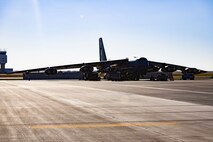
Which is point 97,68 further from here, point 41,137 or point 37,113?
point 41,137

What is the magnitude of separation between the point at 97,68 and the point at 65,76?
159 feet

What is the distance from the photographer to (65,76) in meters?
121

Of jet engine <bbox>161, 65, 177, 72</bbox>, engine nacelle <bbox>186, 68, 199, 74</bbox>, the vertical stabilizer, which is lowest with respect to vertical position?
engine nacelle <bbox>186, 68, 199, 74</bbox>

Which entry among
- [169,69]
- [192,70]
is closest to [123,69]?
[169,69]

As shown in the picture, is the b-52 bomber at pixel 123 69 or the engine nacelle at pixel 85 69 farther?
the engine nacelle at pixel 85 69

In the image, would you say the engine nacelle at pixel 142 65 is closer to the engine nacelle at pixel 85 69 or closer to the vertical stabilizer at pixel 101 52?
the engine nacelle at pixel 85 69

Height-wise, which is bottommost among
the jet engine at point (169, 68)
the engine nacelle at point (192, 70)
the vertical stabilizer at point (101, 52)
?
the engine nacelle at point (192, 70)

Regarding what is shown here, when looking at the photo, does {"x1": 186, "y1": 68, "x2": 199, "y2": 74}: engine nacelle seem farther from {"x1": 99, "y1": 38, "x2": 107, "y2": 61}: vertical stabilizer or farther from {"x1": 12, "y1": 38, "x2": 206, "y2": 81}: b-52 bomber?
{"x1": 99, "y1": 38, "x2": 107, "y2": 61}: vertical stabilizer

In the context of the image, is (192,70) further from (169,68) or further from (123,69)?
(123,69)

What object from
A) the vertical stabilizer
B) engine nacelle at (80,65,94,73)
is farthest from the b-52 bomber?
the vertical stabilizer

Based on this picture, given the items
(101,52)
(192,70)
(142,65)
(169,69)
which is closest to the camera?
(142,65)

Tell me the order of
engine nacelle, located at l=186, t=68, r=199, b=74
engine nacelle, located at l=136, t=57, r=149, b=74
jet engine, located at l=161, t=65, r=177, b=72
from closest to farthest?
engine nacelle, located at l=136, t=57, r=149, b=74 → jet engine, located at l=161, t=65, r=177, b=72 → engine nacelle, located at l=186, t=68, r=199, b=74

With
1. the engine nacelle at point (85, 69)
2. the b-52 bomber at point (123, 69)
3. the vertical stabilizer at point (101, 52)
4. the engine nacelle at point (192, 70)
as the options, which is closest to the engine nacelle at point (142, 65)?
the b-52 bomber at point (123, 69)

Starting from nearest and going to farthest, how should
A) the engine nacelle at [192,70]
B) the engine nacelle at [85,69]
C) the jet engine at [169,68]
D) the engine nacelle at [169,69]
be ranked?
the engine nacelle at [85,69] → the engine nacelle at [169,69] → the jet engine at [169,68] → the engine nacelle at [192,70]
